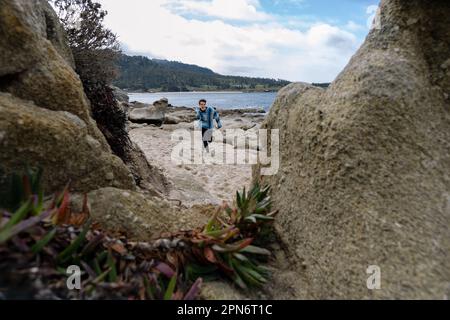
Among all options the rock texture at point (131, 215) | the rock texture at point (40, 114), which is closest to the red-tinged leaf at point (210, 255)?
the rock texture at point (131, 215)

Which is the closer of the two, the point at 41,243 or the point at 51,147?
the point at 41,243

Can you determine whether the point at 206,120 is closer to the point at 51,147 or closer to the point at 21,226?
the point at 51,147

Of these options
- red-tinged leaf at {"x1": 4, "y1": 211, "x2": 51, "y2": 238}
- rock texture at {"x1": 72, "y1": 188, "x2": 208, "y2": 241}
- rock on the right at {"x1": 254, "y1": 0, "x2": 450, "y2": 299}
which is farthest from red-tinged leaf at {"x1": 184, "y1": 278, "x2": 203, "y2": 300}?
red-tinged leaf at {"x1": 4, "y1": 211, "x2": 51, "y2": 238}

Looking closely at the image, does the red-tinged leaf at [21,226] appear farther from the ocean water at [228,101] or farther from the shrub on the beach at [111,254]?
the ocean water at [228,101]

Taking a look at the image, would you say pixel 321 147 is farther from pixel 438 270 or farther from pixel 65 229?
pixel 65 229

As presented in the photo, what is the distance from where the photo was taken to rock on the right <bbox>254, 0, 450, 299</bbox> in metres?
2.31

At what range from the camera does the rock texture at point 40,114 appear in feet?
8.54

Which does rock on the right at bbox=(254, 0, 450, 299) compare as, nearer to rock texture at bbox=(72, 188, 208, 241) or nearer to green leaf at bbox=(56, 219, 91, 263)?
rock texture at bbox=(72, 188, 208, 241)

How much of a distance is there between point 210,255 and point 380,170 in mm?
1350

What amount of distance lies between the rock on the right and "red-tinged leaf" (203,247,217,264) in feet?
2.19

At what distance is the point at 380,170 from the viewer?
2.63m

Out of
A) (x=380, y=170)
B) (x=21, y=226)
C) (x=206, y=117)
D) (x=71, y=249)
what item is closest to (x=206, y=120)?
(x=206, y=117)

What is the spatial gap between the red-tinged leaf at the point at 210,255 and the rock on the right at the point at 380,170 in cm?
67
